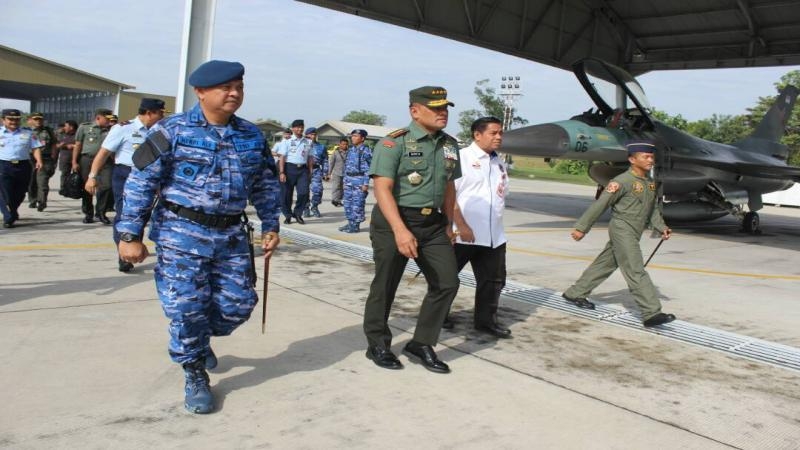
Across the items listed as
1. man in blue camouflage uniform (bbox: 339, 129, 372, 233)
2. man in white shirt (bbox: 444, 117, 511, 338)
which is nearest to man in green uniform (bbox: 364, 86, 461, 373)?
man in white shirt (bbox: 444, 117, 511, 338)

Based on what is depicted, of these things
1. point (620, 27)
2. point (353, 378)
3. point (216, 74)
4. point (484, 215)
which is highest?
point (620, 27)

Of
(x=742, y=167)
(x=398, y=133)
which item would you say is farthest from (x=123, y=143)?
(x=742, y=167)

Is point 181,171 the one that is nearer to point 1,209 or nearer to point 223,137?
point 223,137

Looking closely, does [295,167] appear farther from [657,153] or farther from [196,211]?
[196,211]

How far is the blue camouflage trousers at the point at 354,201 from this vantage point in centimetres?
1028

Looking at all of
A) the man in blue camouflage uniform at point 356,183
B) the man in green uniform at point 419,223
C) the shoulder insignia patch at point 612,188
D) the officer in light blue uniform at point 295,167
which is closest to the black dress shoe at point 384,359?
the man in green uniform at point 419,223

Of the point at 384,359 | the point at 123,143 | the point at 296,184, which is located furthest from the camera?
the point at 296,184

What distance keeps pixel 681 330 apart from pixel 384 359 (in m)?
→ 2.87

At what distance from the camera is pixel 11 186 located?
857cm

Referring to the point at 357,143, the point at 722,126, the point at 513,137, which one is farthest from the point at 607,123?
the point at 722,126

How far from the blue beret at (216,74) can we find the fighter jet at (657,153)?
32.6 feet

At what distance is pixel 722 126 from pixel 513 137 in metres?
64.1

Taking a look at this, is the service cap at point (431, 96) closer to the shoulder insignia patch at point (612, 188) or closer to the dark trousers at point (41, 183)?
the shoulder insignia patch at point (612, 188)

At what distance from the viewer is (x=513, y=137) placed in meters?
12.7
